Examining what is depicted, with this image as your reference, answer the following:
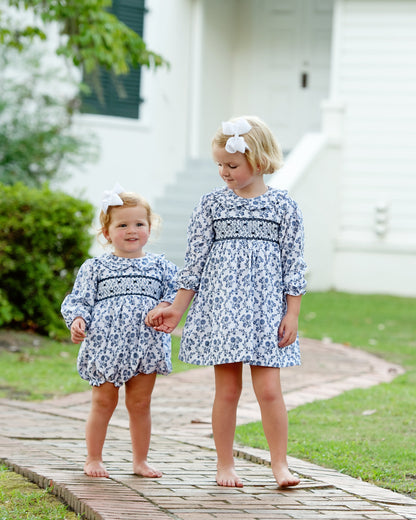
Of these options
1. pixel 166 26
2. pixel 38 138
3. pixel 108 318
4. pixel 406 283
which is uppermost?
pixel 166 26

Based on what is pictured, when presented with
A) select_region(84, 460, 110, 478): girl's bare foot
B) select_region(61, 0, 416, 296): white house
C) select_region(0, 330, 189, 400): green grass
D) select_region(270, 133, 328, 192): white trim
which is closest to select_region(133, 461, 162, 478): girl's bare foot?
select_region(84, 460, 110, 478): girl's bare foot

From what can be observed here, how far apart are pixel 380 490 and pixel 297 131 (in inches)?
447

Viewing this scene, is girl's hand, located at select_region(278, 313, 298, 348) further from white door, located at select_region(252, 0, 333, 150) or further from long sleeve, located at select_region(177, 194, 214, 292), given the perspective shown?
white door, located at select_region(252, 0, 333, 150)

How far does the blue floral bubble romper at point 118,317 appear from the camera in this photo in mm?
3691

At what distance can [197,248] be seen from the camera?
373cm

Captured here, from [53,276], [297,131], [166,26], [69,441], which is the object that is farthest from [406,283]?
[69,441]

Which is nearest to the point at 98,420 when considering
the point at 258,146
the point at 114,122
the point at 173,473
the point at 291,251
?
the point at 173,473

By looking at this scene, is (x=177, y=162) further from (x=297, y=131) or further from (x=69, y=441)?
(x=69, y=441)

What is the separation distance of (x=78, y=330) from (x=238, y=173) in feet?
2.85

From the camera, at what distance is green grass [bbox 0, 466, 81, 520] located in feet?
10.6

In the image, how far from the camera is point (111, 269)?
149 inches

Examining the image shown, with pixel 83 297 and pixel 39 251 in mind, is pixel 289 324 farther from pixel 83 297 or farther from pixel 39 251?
pixel 39 251

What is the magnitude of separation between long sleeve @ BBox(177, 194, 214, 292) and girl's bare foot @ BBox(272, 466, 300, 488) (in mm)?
768

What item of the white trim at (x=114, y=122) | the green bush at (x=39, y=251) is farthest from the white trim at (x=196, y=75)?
the green bush at (x=39, y=251)
